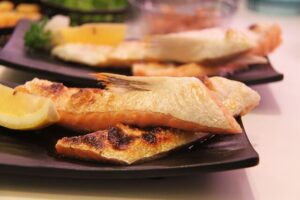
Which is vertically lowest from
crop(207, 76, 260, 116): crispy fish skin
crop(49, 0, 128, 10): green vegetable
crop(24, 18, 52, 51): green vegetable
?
crop(49, 0, 128, 10): green vegetable

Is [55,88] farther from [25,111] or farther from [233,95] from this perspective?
[233,95]

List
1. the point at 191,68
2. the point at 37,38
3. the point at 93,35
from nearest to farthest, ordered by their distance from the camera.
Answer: the point at 191,68, the point at 37,38, the point at 93,35

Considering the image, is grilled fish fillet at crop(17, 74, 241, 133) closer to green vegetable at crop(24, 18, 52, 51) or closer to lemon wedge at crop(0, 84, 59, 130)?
lemon wedge at crop(0, 84, 59, 130)

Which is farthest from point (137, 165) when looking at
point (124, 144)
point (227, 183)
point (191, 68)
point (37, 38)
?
point (37, 38)

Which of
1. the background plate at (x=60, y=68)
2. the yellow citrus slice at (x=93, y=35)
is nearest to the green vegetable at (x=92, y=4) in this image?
the yellow citrus slice at (x=93, y=35)

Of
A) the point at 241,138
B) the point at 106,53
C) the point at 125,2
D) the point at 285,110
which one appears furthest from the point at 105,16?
the point at 241,138

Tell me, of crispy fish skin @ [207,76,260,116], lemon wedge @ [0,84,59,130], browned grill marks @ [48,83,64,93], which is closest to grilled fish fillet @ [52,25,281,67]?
crispy fish skin @ [207,76,260,116]
